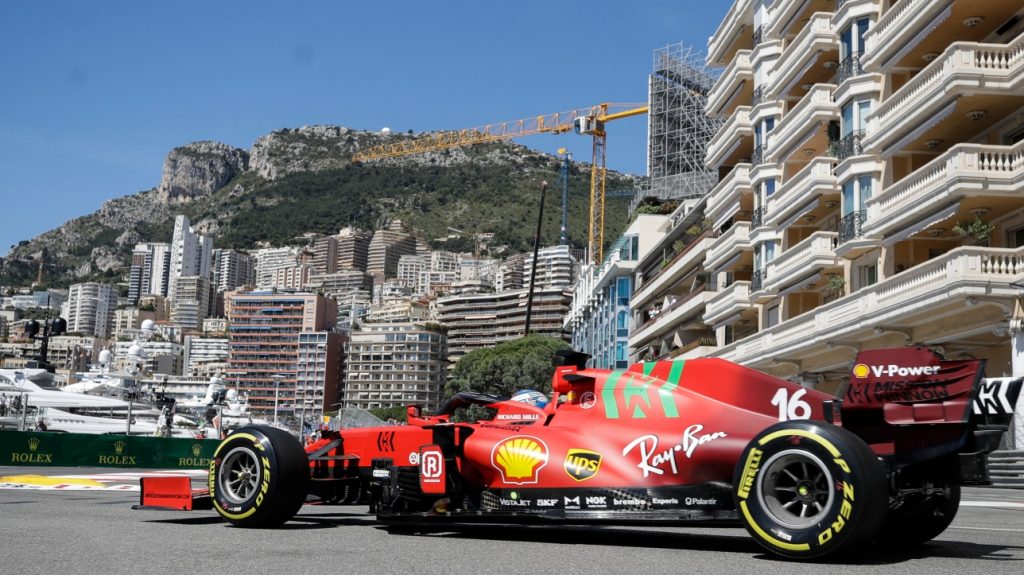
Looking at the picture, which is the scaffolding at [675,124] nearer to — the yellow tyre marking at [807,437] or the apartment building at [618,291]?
the apartment building at [618,291]

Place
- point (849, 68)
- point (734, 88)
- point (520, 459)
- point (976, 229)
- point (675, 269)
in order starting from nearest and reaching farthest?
1. point (520, 459)
2. point (976, 229)
3. point (849, 68)
4. point (734, 88)
5. point (675, 269)

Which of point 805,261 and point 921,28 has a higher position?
point 921,28

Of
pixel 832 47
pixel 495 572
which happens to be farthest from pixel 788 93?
pixel 495 572

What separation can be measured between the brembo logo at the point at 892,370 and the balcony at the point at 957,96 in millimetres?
23549

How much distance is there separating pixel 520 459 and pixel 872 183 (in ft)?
94.9

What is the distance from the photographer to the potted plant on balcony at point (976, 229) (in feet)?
95.8

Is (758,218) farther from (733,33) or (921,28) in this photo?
(921,28)

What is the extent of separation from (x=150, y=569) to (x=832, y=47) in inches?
1475

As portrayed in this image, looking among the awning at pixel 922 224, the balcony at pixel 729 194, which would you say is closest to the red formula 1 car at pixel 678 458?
the awning at pixel 922 224

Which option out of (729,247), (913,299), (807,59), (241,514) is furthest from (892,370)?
(729,247)

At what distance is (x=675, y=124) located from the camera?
100625 mm

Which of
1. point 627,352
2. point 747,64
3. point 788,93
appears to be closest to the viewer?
point 788,93

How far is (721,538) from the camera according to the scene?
392 inches

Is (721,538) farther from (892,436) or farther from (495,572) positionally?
(495,572)
